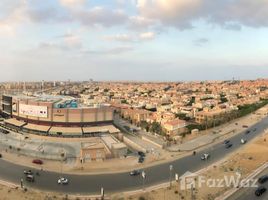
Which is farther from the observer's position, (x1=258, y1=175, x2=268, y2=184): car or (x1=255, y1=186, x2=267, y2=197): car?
(x1=258, y1=175, x2=268, y2=184): car

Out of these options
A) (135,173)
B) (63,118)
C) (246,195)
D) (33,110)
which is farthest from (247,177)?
(33,110)

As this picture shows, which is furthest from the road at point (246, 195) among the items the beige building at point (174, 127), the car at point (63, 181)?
the beige building at point (174, 127)

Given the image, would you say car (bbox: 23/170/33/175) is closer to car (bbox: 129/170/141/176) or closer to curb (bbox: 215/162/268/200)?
car (bbox: 129/170/141/176)

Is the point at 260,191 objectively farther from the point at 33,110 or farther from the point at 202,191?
the point at 33,110

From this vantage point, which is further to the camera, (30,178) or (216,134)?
(216,134)

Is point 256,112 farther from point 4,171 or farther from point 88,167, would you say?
point 4,171

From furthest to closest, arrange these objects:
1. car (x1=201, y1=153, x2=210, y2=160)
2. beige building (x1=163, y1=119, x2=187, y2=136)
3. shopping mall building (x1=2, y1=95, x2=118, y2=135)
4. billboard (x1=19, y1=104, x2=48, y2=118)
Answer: beige building (x1=163, y1=119, x2=187, y2=136)
billboard (x1=19, y1=104, x2=48, y2=118)
shopping mall building (x1=2, y1=95, x2=118, y2=135)
car (x1=201, y1=153, x2=210, y2=160)

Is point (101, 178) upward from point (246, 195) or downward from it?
downward

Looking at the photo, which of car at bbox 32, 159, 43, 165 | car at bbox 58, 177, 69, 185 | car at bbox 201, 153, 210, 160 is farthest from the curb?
car at bbox 32, 159, 43, 165
